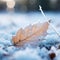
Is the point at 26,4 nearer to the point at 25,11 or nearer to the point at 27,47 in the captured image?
the point at 25,11

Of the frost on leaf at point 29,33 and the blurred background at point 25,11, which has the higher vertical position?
the blurred background at point 25,11

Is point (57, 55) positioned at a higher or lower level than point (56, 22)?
lower

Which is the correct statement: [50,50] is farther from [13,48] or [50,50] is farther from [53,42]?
[13,48]

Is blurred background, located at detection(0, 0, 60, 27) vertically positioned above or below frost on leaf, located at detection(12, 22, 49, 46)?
above

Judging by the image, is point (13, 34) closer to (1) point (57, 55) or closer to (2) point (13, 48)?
(2) point (13, 48)

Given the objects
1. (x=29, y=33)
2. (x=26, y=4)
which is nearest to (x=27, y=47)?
(x=29, y=33)

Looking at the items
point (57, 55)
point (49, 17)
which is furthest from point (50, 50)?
point (49, 17)
